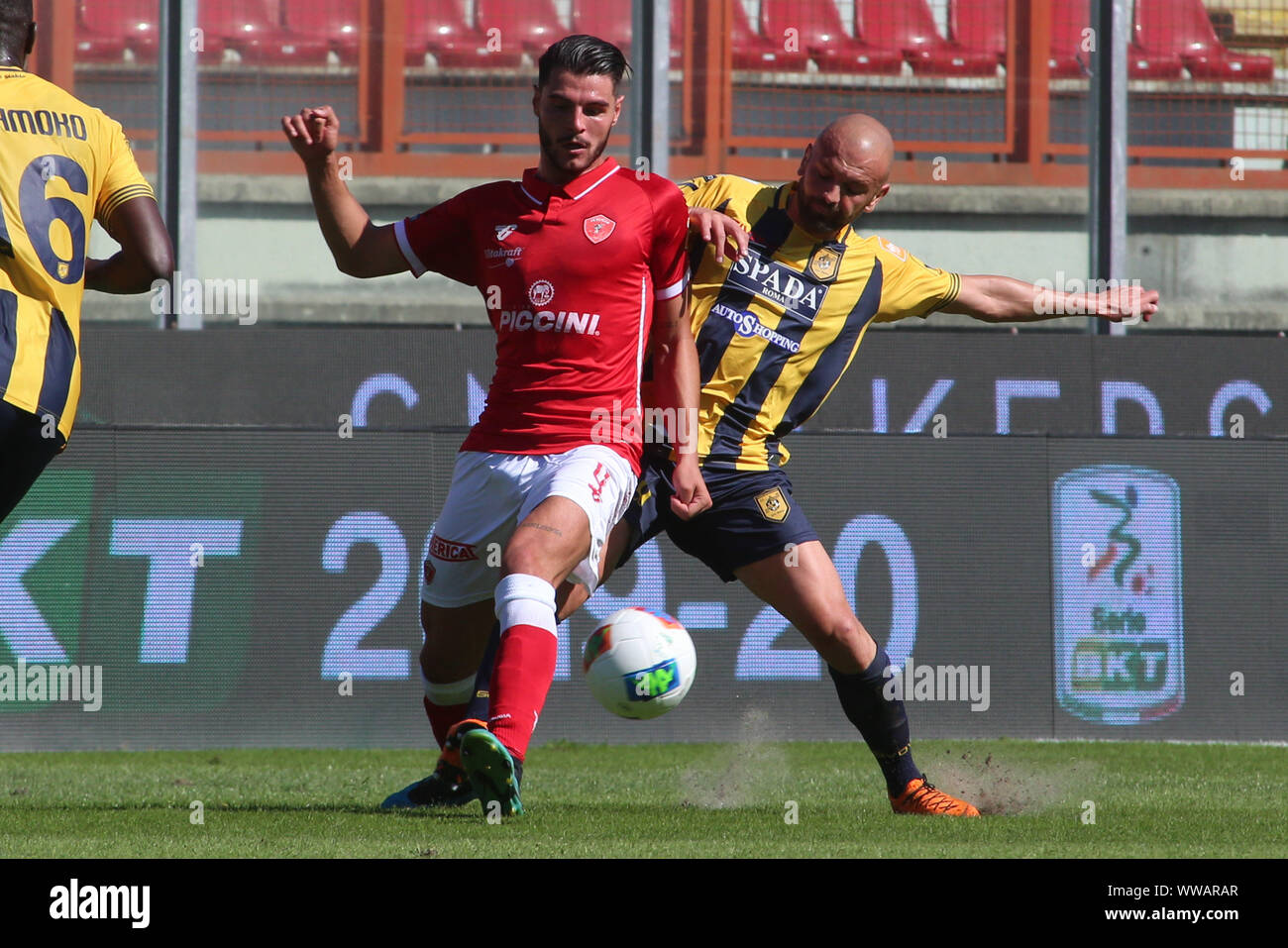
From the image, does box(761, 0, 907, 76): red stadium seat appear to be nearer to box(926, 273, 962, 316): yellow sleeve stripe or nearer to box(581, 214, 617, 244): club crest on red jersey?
box(926, 273, 962, 316): yellow sleeve stripe

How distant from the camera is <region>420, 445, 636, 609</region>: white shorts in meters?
4.89

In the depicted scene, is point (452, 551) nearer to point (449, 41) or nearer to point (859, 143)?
point (859, 143)

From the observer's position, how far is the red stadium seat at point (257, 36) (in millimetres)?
10188

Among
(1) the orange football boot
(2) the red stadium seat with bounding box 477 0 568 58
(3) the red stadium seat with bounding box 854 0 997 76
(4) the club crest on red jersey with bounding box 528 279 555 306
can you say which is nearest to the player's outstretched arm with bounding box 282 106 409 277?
(4) the club crest on red jersey with bounding box 528 279 555 306

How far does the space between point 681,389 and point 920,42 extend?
612cm

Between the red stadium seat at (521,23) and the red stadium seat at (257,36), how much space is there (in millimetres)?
1023

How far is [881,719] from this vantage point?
19.6ft

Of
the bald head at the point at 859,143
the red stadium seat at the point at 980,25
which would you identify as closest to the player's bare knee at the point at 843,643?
the bald head at the point at 859,143

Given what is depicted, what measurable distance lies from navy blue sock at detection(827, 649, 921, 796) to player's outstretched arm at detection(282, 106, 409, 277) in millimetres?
2157

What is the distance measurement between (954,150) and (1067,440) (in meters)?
2.21

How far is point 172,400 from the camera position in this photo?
30.9 ft

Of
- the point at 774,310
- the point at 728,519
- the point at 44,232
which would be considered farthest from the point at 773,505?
the point at 44,232

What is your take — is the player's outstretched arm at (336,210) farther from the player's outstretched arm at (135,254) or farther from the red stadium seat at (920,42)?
the red stadium seat at (920,42)

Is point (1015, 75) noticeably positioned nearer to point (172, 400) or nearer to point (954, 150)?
point (954, 150)
